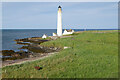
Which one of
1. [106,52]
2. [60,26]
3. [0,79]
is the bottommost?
[0,79]

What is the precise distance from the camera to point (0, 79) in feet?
A: 42.1

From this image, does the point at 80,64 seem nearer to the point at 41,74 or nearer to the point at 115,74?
the point at 115,74

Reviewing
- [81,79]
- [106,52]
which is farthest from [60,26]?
[81,79]

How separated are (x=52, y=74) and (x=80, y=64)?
14.9ft

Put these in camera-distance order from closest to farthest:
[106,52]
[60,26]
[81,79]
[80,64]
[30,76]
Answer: [81,79]
[30,76]
[80,64]
[106,52]
[60,26]

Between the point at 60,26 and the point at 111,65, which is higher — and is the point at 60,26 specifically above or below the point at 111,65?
above

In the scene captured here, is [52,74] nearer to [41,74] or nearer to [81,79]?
[41,74]

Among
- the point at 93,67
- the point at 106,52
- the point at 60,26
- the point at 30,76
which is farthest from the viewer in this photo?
the point at 60,26

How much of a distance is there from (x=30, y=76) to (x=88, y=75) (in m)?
5.71

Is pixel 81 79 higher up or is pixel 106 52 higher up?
pixel 106 52

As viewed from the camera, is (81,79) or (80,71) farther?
(80,71)

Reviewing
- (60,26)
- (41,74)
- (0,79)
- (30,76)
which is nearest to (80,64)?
(41,74)

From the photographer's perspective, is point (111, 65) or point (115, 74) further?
point (111, 65)

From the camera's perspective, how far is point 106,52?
23906 mm
